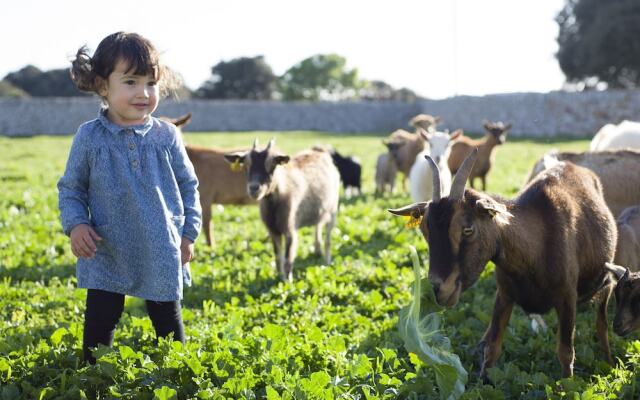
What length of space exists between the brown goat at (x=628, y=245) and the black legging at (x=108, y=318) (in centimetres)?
335

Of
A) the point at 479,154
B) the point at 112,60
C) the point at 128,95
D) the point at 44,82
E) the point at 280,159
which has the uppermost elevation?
the point at 44,82

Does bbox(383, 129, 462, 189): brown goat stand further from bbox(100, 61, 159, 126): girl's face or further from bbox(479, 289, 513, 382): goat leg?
bbox(100, 61, 159, 126): girl's face

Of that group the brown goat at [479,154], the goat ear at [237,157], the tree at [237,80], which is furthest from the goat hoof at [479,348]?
the tree at [237,80]

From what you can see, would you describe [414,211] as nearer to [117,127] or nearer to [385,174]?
[117,127]

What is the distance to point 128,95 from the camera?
3.63 m

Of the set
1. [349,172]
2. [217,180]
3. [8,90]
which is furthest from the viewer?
[8,90]

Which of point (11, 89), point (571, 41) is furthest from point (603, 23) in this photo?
point (11, 89)

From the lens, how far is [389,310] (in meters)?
5.68

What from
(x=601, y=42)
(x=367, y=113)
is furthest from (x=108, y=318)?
(x=601, y=42)

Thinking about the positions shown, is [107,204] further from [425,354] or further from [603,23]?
[603,23]

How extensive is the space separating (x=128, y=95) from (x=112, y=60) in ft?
0.66

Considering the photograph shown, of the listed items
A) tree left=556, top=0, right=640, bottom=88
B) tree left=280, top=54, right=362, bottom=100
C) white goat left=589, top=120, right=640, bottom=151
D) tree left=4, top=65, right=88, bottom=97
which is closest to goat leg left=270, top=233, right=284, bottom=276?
white goat left=589, top=120, right=640, bottom=151

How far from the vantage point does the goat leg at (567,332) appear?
13.3 feet

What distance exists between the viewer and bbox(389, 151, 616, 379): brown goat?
3707mm
